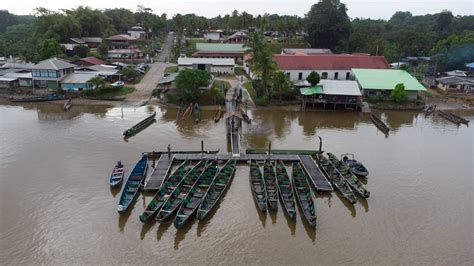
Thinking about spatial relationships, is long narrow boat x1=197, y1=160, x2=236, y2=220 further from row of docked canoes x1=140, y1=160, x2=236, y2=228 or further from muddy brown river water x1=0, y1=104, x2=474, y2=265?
muddy brown river water x1=0, y1=104, x2=474, y2=265

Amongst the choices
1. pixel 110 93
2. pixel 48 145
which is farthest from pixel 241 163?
pixel 110 93

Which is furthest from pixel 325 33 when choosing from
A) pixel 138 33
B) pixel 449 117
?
pixel 138 33

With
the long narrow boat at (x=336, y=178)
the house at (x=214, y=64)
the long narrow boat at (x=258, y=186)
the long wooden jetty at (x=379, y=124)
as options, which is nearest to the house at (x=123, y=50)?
the house at (x=214, y=64)

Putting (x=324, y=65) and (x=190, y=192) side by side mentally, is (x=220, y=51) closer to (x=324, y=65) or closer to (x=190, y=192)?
(x=324, y=65)

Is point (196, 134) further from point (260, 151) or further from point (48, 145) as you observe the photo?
point (48, 145)

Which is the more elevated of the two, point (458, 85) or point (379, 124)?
point (458, 85)

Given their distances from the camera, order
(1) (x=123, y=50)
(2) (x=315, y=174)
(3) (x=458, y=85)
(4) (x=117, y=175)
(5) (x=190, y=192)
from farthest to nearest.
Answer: (1) (x=123, y=50)
(3) (x=458, y=85)
(2) (x=315, y=174)
(4) (x=117, y=175)
(5) (x=190, y=192)

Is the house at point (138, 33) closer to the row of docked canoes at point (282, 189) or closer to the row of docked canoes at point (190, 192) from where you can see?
the row of docked canoes at point (190, 192)
